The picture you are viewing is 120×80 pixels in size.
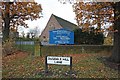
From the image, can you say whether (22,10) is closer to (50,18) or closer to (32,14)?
(32,14)

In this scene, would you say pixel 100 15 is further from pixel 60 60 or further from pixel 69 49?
pixel 60 60

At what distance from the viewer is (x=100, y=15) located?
11.9 metres

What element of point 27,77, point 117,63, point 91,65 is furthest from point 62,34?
point 117,63

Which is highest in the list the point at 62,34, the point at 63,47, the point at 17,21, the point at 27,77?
the point at 17,21

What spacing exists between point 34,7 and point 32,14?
0.77 meters

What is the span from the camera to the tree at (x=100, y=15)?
37.5ft

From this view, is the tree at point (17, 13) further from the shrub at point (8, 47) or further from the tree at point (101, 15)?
the tree at point (101, 15)

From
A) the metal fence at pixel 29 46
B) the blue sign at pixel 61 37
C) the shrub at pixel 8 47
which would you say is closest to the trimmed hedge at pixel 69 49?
the metal fence at pixel 29 46

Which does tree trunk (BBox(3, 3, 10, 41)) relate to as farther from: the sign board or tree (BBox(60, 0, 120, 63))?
the sign board

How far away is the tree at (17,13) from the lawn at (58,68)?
297 centimetres

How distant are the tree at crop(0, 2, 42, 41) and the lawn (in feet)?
9.73

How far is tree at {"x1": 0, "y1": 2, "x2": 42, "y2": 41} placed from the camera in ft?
44.9

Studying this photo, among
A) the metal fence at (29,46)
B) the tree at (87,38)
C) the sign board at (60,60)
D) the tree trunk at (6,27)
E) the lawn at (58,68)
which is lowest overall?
the lawn at (58,68)

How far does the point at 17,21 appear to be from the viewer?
15219 millimetres
